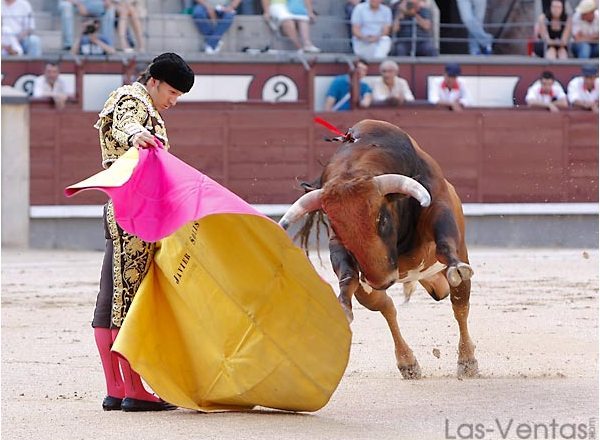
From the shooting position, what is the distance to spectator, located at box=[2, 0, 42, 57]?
10.7 meters

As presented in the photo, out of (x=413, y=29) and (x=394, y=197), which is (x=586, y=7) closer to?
(x=413, y=29)

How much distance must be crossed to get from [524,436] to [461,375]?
129cm

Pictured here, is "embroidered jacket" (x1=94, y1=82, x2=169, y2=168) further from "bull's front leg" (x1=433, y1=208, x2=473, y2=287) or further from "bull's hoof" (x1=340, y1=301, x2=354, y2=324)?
"bull's front leg" (x1=433, y1=208, x2=473, y2=287)

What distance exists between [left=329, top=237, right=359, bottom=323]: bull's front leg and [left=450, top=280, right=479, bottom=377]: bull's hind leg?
68cm

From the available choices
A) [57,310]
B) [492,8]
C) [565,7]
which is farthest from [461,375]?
[492,8]

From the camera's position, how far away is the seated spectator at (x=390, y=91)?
36.6 feet

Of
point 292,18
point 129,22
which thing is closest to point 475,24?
point 292,18

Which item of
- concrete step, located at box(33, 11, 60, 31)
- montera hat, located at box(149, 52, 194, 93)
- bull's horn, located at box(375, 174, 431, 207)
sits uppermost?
montera hat, located at box(149, 52, 194, 93)

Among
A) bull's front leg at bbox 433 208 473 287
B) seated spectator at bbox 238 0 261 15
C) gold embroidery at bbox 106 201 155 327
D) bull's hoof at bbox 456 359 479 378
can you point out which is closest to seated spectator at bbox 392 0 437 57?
seated spectator at bbox 238 0 261 15

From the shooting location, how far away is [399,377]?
4625 mm

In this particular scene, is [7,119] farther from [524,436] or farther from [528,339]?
[524,436]

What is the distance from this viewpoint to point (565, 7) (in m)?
12.0

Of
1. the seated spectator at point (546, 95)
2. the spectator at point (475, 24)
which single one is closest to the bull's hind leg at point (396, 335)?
the seated spectator at point (546, 95)

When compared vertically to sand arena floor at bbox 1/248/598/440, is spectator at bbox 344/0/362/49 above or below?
above
